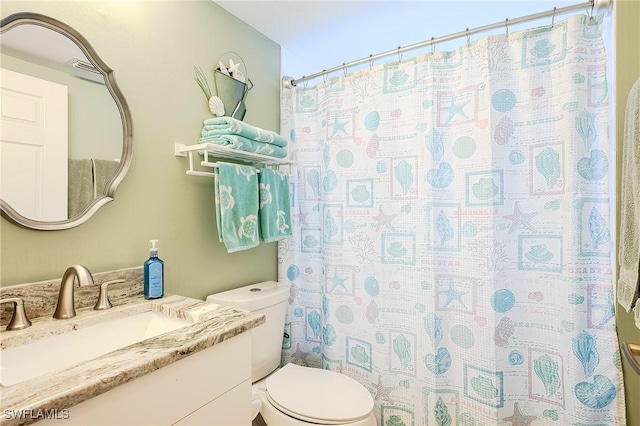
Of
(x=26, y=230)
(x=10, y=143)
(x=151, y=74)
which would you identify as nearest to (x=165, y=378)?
(x=26, y=230)

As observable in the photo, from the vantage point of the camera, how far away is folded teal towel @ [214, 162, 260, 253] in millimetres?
1364

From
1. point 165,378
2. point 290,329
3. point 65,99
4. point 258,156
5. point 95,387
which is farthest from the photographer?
point 290,329

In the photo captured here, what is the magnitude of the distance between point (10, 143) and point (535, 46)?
195 centimetres

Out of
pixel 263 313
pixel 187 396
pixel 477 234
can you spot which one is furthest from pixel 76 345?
pixel 477 234

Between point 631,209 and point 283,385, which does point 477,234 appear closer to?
point 631,209

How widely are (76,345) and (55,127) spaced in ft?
2.28

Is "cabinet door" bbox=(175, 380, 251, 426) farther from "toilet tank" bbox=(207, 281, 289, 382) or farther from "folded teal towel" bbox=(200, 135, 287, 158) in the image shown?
"folded teal towel" bbox=(200, 135, 287, 158)

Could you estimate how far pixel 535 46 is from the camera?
4.26ft

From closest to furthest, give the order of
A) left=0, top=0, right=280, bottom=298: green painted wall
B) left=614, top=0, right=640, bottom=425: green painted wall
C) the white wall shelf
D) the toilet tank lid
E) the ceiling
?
left=0, top=0, right=280, bottom=298: green painted wall
left=614, top=0, right=640, bottom=425: green painted wall
the white wall shelf
the toilet tank lid
the ceiling

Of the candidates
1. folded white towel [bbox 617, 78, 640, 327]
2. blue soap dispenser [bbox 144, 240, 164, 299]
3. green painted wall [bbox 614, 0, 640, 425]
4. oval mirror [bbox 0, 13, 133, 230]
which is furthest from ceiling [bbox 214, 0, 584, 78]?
blue soap dispenser [bbox 144, 240, 164, 299]

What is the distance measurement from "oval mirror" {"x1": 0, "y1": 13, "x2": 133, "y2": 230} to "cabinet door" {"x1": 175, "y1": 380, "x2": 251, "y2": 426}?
0.75m

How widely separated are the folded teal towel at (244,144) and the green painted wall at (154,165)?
131 millimetres

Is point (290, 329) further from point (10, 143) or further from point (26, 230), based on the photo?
point (10, 143)

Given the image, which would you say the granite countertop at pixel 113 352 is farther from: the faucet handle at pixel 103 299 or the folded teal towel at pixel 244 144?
the folded teal towel at pixel 244 144
